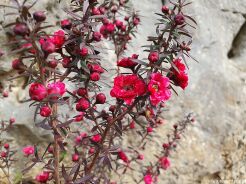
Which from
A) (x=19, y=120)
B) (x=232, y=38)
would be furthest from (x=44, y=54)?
(x=232, y=38)

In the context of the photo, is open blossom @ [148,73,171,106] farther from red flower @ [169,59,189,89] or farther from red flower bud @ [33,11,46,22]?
red flower bud @ [33,11,46,22]

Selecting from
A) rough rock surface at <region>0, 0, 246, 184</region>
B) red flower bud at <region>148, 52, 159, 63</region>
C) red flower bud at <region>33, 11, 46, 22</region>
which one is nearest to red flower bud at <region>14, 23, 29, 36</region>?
red flower bud at <region>33, 11, 46, 22</region>

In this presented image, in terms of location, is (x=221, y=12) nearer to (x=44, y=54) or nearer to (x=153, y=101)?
(x=153, y=101)

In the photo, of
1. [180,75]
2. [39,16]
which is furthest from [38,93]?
[180,75]

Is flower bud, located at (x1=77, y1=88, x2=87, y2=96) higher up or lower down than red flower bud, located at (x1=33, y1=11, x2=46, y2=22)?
lower down

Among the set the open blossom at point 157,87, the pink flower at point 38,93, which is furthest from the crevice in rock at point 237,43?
the pink flower at point 38,93

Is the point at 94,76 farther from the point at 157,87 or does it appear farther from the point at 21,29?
the point at 21,29
